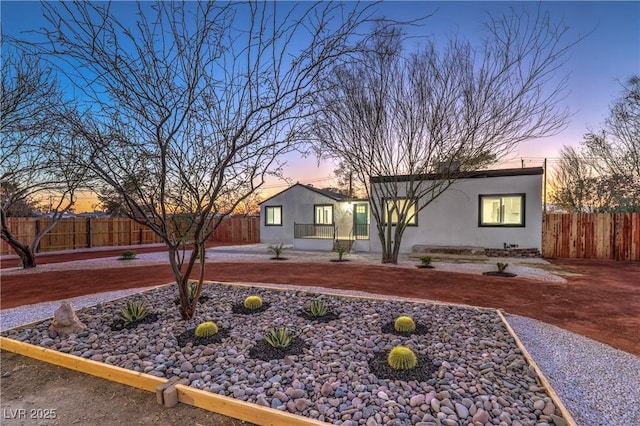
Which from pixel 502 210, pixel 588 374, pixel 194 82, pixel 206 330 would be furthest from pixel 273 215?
pixel 588 374

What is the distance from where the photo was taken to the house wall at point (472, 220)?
10977 millimetres

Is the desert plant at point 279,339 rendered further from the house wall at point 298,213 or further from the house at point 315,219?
the house wall at point 298,213

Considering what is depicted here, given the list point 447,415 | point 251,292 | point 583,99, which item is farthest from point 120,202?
point 583,99

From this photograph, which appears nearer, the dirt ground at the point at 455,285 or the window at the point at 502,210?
the dirt ground at the point at 455,285

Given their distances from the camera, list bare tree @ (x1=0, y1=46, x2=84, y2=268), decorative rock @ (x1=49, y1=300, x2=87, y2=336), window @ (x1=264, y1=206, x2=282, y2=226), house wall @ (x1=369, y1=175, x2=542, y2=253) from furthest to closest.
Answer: window @ (x1=264, y1=206, x2=282, y2=226)
house wall @ (x1=369, y1=175, x2=542, y2=253)
bare tree @ (x1=0, y1=46, x2=84, y2=268)
decorative rock @ (x1=49, y1=300, x2=87, y2=336)

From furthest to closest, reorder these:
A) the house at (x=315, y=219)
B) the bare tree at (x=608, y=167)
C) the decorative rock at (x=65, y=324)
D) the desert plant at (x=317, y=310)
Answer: the house at (x=315, y=219), the bare tree at (x=608, y=167), the desert plant at (x=317, y=310), the decorative rock at (x=65, y=324)

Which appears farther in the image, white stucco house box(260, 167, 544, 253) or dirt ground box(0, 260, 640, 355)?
white stucco house box(260, 167, 544, 253)

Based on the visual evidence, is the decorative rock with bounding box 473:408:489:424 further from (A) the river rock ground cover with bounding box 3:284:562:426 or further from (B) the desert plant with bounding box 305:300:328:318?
(B) the desert plant with bounding box 305:300:328:318

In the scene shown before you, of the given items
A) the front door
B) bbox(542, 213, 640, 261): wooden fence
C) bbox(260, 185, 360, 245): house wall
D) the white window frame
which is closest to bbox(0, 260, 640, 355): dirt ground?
bbox(542, 213, 640, 261): wooden fence

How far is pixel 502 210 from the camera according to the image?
37.6 ft

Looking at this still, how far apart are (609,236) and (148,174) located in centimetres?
1405

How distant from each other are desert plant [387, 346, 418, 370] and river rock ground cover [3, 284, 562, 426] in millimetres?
151

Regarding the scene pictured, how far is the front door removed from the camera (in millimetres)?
14966

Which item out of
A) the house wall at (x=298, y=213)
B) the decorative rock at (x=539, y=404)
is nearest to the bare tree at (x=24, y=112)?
the decorative rock at (x=539, y=404)
